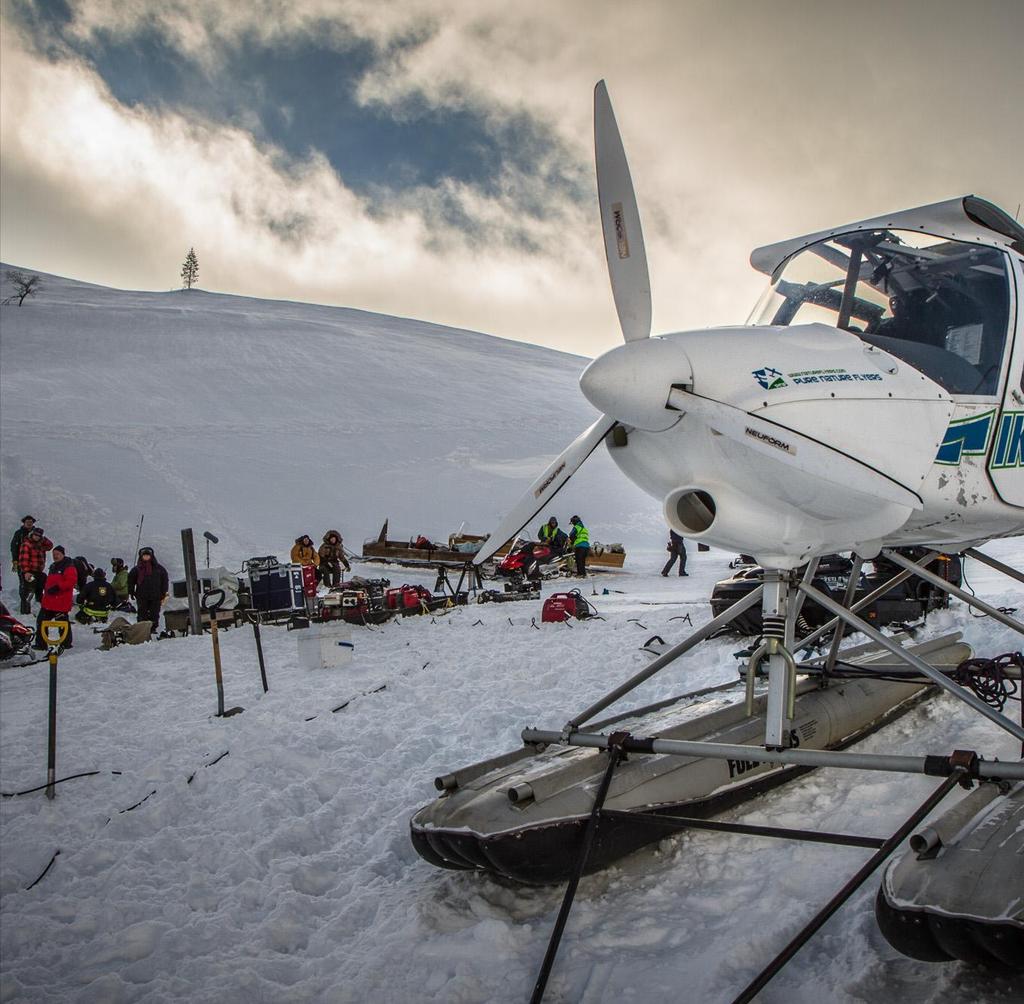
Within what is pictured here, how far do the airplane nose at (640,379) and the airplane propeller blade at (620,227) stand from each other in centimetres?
21

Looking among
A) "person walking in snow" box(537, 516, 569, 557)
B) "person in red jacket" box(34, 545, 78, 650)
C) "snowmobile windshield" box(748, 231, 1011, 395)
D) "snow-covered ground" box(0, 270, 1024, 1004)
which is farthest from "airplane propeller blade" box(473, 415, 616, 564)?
"person walking in snow" box(537, 516, 569, 557)

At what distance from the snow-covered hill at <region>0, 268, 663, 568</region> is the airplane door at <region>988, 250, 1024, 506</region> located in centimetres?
2205

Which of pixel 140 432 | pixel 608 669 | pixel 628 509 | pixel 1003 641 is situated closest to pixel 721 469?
pixel 608 669

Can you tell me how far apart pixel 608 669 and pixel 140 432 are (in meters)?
31.7

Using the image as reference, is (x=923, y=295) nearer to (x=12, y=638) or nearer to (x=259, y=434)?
(x=12, y=638)

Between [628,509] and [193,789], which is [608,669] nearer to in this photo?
[193,789]

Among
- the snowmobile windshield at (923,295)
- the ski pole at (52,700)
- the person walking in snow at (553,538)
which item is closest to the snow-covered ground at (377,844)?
the ski pole at (52,700)

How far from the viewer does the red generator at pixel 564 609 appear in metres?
11.4

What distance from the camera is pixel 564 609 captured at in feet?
37.6

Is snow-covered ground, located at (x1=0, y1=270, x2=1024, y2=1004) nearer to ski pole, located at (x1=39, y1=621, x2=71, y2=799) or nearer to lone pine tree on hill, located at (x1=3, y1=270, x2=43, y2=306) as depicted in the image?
ski pole, located at (x1=39, y1=621, x2=71, y2=799)

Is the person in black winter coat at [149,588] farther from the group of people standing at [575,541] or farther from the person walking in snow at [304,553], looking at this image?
the group of people standing at [575,541]

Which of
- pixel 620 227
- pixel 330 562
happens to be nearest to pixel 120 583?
pixel 330 562

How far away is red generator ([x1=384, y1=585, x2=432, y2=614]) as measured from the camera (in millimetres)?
12823

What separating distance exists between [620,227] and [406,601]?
33.2 ft
